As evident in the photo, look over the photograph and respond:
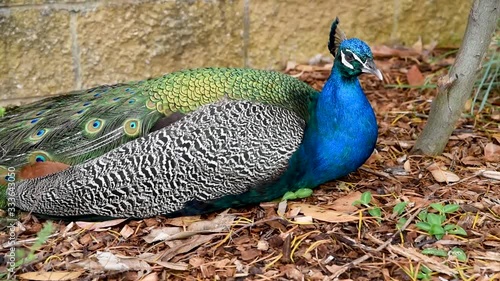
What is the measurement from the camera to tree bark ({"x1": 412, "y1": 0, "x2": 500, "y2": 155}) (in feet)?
9.73

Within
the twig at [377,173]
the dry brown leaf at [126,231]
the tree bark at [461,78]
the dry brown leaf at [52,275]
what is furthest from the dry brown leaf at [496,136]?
the dry brown leaf at [52,275]

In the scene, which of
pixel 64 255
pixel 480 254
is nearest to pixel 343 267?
pixel 480 254

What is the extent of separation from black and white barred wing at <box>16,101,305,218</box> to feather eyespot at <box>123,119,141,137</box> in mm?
45

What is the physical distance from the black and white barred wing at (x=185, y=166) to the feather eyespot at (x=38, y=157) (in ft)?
0.32

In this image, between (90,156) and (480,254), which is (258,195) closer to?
(90,156)

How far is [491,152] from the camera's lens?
3240 millimetres

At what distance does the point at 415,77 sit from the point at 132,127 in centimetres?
191

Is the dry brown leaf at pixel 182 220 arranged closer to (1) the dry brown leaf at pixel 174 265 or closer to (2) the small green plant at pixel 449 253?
(1) the dry brown leaf at pixel 174 265

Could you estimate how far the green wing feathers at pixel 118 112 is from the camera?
283 cm

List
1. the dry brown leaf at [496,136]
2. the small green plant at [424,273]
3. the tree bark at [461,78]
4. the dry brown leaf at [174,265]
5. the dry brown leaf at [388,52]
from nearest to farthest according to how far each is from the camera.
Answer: the small green plant at [424,273], the dry brown leaf at [174,265], the tree bark at [461,78], the dry brown leaf at [496,136], the dry brown leaf at [388,52]

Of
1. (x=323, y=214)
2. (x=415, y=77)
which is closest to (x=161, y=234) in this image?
(x=323, y=214)

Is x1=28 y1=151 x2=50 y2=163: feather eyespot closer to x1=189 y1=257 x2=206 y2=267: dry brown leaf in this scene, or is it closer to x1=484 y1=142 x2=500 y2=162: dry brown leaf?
x1=189 y1=257 x2=206 y2=267: dry brown leaf

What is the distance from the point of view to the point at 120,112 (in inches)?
113

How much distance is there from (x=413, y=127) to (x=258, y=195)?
1126mm
